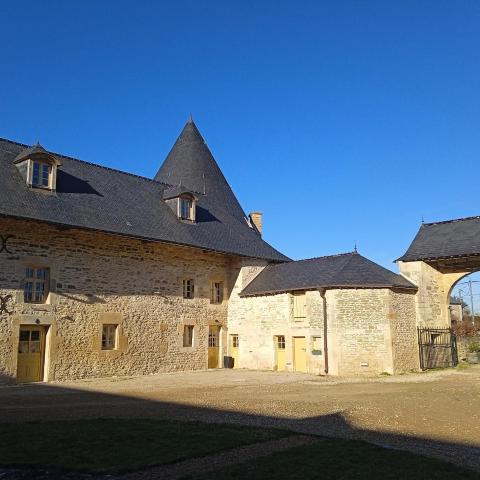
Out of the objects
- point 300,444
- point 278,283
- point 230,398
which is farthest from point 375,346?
point 300,444

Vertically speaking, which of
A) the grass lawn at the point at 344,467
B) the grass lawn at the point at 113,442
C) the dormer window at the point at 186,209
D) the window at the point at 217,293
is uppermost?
the dormer window at the point at 186,209

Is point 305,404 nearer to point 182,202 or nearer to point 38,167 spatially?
point 38,167

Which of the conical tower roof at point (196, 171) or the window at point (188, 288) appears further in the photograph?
the conical tower roof at point (196, 171)

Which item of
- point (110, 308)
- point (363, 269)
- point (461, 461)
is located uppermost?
point (363, 269)

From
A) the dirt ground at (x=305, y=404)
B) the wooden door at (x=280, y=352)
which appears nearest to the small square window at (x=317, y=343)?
the wooden door at (x=280, y=352)

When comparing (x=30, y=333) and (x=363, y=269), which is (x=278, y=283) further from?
(x=30, y=333)

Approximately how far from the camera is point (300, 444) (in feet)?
20.9

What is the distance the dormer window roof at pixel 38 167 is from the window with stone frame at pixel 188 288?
583cm

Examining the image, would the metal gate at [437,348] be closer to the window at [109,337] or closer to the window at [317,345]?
the window at [317,345]

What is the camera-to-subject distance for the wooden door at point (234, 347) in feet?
64.8

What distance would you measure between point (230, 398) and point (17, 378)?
641 centimetres

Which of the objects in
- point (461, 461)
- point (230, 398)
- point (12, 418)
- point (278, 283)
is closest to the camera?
point (461, 461)

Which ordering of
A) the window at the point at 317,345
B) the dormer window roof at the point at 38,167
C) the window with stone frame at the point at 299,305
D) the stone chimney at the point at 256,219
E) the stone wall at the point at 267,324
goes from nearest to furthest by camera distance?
the dormer window roof at the point at 38,167 → the window at the point at 317,345 → the stone wall at the point at 267,324 → the window with stone frame at the point at 299,305 → the stone chimney at the point at 256,219

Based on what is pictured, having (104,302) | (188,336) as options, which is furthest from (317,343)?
(104,302)
